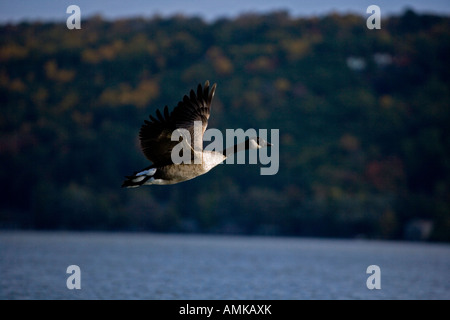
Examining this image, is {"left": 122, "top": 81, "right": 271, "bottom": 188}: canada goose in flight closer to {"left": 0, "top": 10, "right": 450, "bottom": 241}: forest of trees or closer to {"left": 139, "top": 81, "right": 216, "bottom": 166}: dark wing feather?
{"left": 139, "top": 81, "right": 216, "bottom": 166}: dark wing feather

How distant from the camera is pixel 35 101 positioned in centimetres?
9556

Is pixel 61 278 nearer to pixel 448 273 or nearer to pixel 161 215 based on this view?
pixel 448 273

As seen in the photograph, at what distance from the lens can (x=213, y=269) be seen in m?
40.9

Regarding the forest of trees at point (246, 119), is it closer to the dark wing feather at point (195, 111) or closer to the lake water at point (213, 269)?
the lake water at point (213, 269)

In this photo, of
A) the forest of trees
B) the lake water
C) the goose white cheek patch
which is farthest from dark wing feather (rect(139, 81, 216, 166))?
the goose white cheek patch

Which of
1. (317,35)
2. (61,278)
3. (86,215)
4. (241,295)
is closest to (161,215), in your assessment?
(86,215)

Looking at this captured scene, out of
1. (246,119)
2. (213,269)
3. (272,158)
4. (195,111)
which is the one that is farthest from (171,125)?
(246,119)

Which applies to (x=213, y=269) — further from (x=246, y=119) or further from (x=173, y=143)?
(x=246, y=119)

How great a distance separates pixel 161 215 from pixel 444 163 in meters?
29.5

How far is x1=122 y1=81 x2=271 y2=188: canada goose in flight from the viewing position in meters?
14.9

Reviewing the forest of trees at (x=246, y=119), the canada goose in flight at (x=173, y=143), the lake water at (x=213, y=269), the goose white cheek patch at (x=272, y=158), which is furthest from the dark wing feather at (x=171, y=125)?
the goose white cheek patch at (x=272, y=158)

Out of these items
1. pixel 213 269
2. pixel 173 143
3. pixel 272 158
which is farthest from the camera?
pixel 272 158

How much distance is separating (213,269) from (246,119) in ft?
178

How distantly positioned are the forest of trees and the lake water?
1003 centimetres
